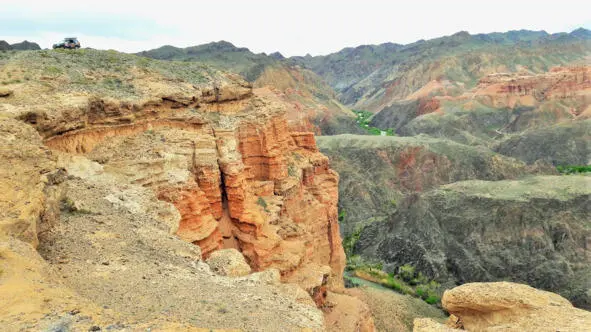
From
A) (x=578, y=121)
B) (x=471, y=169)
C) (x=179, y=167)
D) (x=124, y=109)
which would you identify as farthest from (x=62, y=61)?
(x=578, y=121)

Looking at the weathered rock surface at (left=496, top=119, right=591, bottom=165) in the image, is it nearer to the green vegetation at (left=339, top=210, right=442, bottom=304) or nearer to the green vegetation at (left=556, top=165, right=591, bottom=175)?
the green vegetation at (left=556, top=165, right=591, bottom=175)

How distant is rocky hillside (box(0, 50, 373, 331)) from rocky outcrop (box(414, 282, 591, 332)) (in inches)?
268

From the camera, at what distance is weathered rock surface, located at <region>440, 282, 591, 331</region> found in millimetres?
14570

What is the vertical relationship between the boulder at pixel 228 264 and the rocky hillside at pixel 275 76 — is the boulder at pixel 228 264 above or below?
below

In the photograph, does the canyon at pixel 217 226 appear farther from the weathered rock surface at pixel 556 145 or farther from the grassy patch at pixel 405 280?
the weathered rock surface at pixel 556 145

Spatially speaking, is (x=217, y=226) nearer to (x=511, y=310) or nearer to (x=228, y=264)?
(x=228, y=264)

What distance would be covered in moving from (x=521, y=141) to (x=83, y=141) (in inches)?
4152

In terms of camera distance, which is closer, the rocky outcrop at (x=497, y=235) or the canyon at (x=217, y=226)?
the canyon at (x=217, y=226)

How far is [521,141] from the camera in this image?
Result: 102m

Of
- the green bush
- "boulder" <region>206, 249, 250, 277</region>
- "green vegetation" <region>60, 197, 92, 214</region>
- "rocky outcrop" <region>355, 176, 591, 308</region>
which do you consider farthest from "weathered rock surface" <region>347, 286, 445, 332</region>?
"green vegetation" <region>60, 197, 92, 214</region>

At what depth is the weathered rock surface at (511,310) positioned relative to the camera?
1457cm

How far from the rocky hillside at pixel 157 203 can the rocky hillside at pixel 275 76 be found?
81.9 metres

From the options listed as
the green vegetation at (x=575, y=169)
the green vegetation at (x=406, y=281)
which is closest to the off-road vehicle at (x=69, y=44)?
the green vegetation at (x=406, y=281)

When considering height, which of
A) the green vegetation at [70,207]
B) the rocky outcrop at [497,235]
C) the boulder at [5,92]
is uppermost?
the boulder at [5,92]
